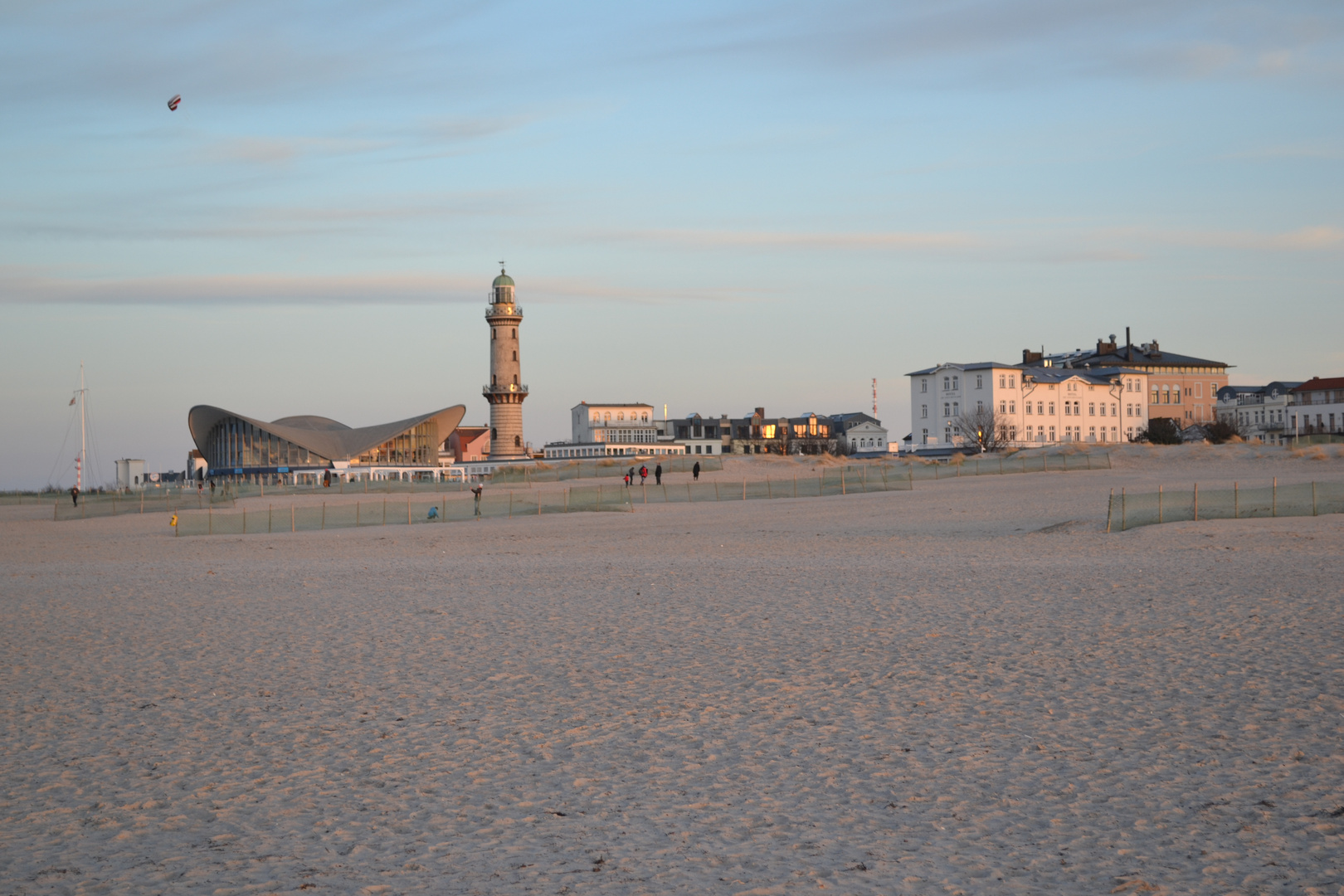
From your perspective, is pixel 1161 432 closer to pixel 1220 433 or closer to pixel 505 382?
pixel 1220 433

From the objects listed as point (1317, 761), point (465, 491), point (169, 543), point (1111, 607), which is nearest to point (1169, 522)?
point (1111, 607)

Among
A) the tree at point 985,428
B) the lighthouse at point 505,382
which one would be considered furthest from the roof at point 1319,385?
the lighthouse at point 505,382

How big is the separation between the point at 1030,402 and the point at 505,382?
4652cm

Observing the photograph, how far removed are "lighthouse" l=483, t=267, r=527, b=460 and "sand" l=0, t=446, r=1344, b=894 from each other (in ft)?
279

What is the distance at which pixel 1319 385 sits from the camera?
11844 centimetres

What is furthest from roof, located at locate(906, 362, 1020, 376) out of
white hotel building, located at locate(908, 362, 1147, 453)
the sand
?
the sand

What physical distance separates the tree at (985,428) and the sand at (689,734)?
7442 cm

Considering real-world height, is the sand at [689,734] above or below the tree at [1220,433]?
below

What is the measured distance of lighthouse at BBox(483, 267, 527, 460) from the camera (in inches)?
4208

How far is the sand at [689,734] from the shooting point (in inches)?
274

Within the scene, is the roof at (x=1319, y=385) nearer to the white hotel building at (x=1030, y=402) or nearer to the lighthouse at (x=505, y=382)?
the white hotel building at (x=1030, y=402)

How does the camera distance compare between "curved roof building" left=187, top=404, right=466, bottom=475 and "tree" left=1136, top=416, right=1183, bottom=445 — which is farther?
"curved roof building" left=187, top=404, right=466, bottom=475

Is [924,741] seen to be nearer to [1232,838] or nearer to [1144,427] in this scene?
[1232,838]

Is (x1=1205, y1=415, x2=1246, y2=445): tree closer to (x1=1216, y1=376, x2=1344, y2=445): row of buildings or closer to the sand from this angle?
(x1=1216, y1=376, x2=1344, y2=445): row of buildings
